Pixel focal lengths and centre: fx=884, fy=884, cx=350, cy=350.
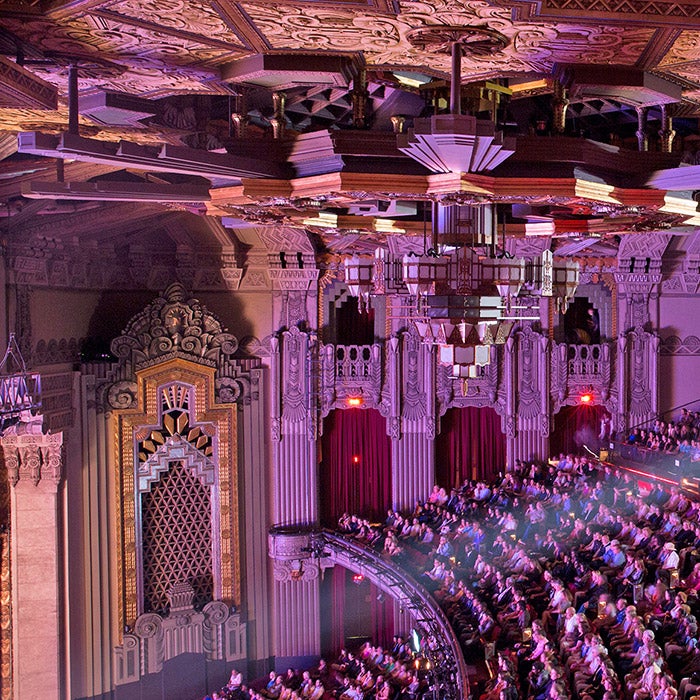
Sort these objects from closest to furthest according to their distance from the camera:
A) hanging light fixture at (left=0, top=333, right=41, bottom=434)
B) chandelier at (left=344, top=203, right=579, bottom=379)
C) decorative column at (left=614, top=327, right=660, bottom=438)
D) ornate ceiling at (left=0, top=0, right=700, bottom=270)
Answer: ornate ceiling at (left=0, top=0, right=700, bottom=270)
chandelier at (left=344, top=203, right=579, bottom=379)
hanging light fixture at (left=0, top=333, right=41, bottom=434)
decorative column at (left=614, top=327, right=660, bottom=438)

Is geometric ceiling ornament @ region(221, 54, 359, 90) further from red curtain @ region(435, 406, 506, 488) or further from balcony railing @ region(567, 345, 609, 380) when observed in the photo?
balcony railing @ region(567, 345, 609, 380)

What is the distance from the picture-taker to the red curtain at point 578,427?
52.2 feet

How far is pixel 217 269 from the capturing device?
1494cm

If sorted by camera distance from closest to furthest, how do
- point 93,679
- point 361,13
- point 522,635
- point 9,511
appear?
point 361,13 → point 522,635 → point 9,511 → point 93,679

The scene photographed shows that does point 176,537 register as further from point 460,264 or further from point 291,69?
point 291,69

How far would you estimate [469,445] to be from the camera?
15.8 metres

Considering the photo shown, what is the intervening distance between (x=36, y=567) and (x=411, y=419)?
6.46 meters

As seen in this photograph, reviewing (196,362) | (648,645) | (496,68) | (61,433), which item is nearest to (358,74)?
(496,68)

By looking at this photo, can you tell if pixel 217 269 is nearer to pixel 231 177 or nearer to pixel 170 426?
pixel 170 426

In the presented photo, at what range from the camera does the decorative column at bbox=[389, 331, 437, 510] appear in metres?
15.2

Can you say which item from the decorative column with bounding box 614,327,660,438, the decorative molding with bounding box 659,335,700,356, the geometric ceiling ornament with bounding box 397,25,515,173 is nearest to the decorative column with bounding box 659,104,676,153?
the geometric ceiling ornament with bounding box 397,25,515,173

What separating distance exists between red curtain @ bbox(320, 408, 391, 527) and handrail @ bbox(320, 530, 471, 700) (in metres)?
0.93

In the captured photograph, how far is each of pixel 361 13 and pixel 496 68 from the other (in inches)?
51.1

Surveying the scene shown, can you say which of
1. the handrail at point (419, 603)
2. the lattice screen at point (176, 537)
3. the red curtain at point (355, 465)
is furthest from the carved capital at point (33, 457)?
the red curtain at point (355, 465)
